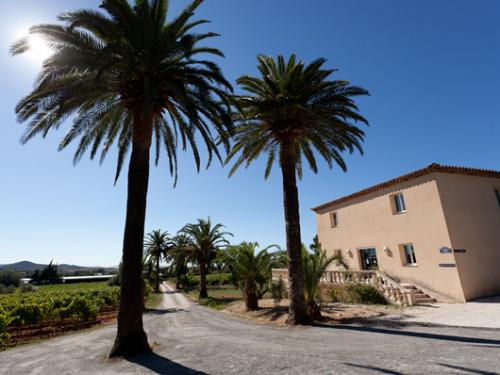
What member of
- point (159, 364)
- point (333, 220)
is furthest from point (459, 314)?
point (333, 220)

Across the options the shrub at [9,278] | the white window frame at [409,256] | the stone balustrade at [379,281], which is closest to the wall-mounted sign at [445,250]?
the white window frame at [409,256]

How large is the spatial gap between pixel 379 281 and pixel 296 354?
38.1 ft

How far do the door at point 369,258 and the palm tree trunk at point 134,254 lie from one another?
15663 millimetres

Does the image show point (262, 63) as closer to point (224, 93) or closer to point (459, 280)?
point (224, 93)

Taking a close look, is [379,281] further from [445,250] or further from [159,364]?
[159,364]

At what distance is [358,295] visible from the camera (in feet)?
52.7

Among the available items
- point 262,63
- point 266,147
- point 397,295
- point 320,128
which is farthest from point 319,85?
point 397,295

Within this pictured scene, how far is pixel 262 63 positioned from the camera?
44.2 ft

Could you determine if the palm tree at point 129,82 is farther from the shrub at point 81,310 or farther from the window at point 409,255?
the window at point 409,255

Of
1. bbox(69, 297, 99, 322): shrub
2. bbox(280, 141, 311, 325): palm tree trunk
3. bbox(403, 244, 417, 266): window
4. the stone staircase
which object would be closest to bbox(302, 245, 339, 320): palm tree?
bbox(280, 141, 311, 325): palm tree trunk

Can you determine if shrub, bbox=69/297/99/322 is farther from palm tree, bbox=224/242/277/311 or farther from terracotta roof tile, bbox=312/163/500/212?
terracotta roof tile, bbox=312/163/500/212

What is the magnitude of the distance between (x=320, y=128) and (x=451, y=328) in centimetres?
895

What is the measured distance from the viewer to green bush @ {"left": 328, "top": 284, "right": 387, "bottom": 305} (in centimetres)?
1559

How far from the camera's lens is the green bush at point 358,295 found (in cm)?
1559
